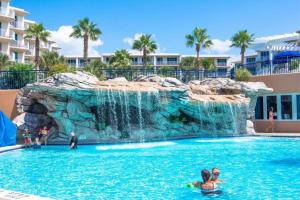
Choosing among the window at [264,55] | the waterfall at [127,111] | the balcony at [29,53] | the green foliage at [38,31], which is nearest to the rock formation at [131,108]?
the waterfall at [127,111]

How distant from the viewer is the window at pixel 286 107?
27.9 meters

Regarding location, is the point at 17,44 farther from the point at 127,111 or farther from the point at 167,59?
the point at 127,111

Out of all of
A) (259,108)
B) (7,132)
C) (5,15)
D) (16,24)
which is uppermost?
(16,24)

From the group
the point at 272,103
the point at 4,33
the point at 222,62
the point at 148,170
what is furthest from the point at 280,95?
the point at 222,62

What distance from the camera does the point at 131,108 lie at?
76.7 feet

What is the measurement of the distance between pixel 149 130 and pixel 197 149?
5.14 m

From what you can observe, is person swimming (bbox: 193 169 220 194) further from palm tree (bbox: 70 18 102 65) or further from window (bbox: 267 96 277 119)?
palm tree (bbox: 70 18 102 65)

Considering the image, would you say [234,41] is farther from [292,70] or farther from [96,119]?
[96,119]

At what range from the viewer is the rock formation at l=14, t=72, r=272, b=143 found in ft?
71.8

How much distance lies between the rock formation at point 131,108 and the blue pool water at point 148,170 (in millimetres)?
2017

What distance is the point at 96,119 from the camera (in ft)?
75.3

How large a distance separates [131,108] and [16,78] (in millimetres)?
8710

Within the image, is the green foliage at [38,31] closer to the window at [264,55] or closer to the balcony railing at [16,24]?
the balcony railing at [16,24]

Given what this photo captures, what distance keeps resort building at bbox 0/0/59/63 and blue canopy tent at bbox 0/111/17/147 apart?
42.4 metres
